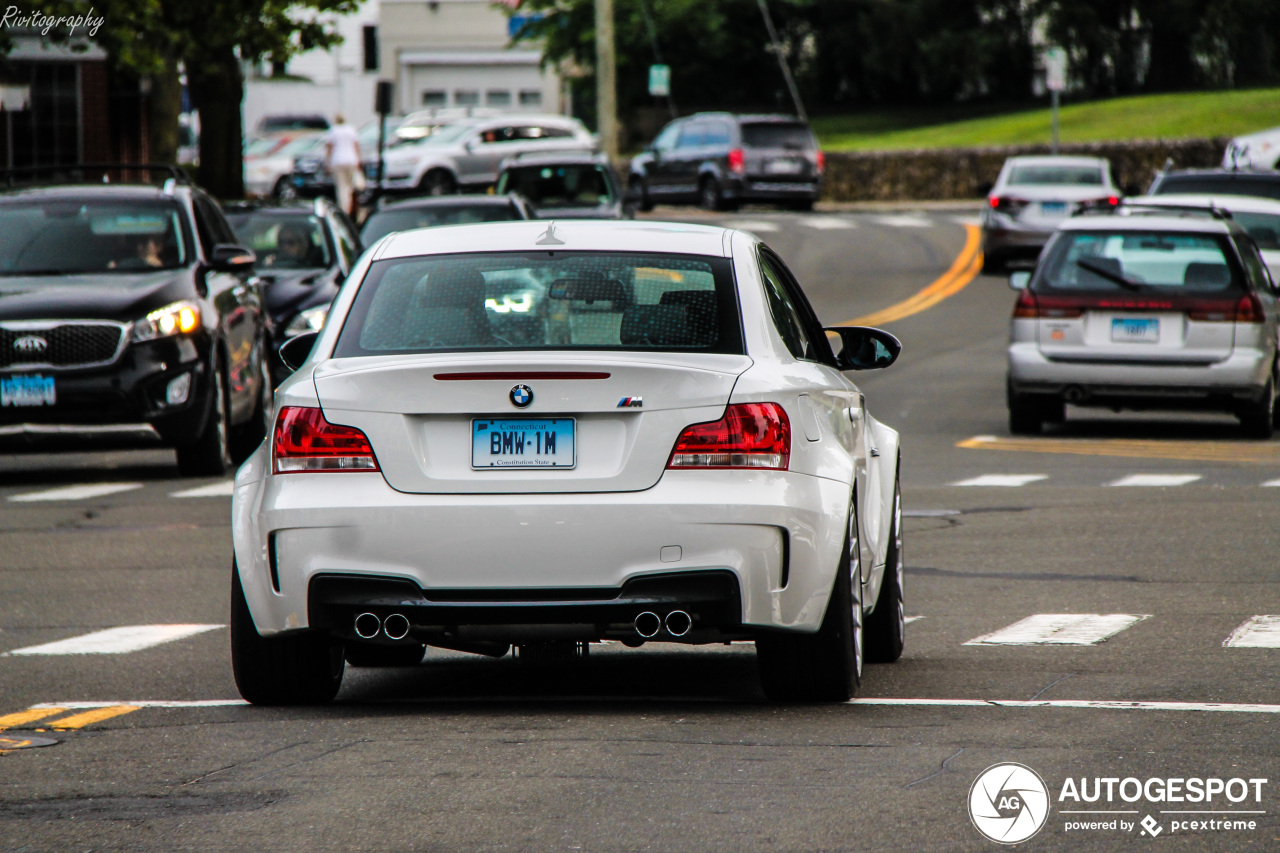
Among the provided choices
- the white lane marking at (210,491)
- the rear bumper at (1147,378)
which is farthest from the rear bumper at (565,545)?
the rear bumper at (1147,378)

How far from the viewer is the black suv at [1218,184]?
80.5 feet

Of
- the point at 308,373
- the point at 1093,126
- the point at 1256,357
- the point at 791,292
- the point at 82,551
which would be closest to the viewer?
the point at 308,373

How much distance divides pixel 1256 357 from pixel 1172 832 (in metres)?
12.4

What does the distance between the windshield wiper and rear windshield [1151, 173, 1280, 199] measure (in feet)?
22.8

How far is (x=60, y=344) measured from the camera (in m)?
14.6

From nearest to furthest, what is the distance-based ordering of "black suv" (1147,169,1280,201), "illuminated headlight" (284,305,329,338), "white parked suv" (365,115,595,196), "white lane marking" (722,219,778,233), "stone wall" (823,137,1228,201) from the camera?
"illuminated headlight" (284,305,329,338), "black suv" (1147,169,1280,201), "white lane marking" (722,219,778,233), "white parked suv" (365,115,595,196), "stone wall" (823,137,1228,201)

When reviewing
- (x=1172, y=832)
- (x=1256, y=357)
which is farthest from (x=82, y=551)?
(x=1256, y=357)

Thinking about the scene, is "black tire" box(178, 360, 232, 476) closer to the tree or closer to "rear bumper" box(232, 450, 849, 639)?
"rear bumper" box(232, 450, 849, 639)

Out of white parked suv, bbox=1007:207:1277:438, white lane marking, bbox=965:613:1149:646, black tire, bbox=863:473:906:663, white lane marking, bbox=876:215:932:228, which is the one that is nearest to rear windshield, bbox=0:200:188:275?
white parked suv, bbox=1007:207:1277:438

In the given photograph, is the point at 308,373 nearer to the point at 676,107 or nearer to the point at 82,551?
the point at 82,551

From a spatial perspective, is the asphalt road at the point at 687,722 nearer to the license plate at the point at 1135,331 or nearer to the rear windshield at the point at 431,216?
the license plate at the point at 1135,331

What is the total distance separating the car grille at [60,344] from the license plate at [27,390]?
0.27 feet

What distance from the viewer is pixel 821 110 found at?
74.1 meters

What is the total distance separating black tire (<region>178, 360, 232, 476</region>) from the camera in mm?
15367
